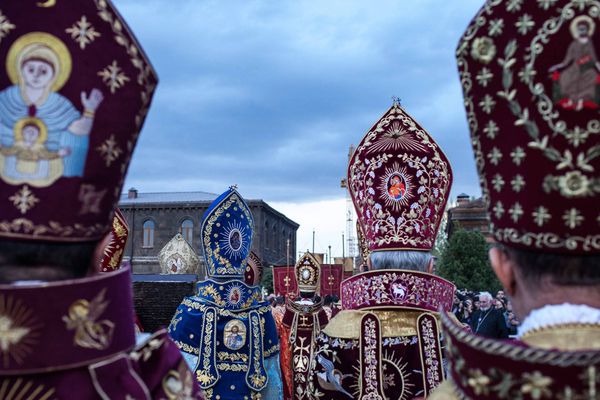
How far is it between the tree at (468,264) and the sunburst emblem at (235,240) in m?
22.6

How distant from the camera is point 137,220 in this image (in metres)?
54.2

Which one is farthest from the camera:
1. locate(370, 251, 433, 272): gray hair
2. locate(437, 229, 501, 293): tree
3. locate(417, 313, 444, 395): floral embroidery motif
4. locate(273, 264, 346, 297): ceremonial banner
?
locate(437, 229, 501, 293): tree

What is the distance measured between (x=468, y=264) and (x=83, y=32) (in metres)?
29.2

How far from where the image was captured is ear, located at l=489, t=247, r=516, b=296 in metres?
1.90

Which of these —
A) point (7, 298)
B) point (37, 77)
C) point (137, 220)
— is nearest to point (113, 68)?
point (37, 77)

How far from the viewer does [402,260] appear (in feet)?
15.2

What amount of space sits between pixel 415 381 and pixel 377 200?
1.29 metres

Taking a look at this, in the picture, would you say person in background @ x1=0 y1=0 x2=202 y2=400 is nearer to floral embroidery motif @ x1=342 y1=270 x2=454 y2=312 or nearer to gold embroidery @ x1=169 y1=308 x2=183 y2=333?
floral embroidery motif @ x1=342 y1=270 x2=454 y2=312

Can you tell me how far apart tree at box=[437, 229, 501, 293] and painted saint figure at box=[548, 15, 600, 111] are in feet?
91.9

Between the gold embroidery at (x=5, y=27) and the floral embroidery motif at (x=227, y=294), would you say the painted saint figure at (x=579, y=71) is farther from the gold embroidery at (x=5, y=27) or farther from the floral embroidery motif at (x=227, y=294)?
the floral embroidery motif at (x=227, y=294)

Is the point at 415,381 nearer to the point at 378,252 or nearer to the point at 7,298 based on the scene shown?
the point at 378,252

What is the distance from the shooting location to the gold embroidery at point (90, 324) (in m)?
1.88

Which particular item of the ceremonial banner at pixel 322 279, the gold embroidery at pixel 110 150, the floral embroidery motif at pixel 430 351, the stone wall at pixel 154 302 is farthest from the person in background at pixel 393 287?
the ceremonial banner at pixel 322 279

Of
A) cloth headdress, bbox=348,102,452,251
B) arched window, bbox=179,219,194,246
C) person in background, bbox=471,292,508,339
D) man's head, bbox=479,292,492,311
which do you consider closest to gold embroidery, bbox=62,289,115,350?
cloth headdress, bbox=348,102,452,251
